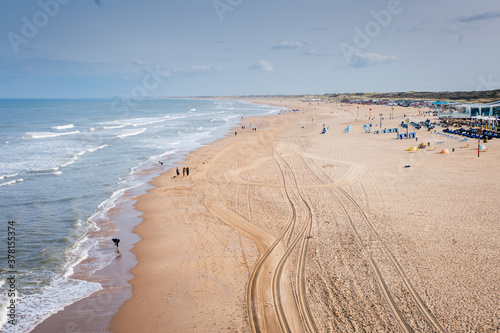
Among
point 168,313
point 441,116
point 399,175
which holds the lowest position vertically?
point 168,313

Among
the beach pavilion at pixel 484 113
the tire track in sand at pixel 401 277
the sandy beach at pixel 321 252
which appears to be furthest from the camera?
the beach pavilion at pixel 484 113

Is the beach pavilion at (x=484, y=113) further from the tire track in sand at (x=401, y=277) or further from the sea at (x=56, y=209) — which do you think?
the sea at (x=56, y=209)

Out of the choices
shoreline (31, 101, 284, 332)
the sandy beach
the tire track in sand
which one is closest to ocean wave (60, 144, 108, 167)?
the sandy beach

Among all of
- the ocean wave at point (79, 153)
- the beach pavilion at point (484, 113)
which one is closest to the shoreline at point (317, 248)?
the ocean wave at point (79, 153)

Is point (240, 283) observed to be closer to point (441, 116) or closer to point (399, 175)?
point (399, 175)

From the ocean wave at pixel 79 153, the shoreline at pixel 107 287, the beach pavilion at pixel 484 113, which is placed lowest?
the shoreline at pixel 107 287

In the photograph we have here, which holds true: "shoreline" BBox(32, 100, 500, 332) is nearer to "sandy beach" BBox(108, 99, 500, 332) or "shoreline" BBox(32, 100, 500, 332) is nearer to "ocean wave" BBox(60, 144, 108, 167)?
"sandy beach" BBox(108, 99, 500, 332)

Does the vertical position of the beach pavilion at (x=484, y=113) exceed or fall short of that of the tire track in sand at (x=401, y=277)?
it exceeds it

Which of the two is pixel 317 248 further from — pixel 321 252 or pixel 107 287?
pixel 107 287

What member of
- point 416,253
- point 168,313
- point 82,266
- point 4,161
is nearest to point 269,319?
point 168,313
